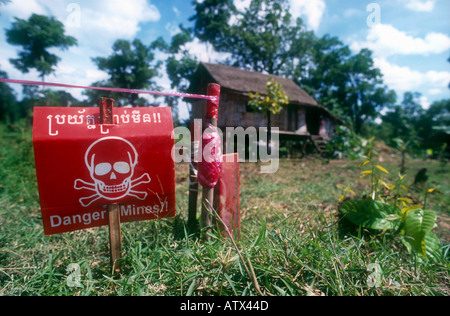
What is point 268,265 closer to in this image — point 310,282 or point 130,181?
point 310,282

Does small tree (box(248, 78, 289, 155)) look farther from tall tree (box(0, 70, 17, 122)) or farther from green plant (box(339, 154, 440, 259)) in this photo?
tall tree (box(0, 70, 17, 122))

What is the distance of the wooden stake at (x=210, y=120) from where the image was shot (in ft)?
4.94

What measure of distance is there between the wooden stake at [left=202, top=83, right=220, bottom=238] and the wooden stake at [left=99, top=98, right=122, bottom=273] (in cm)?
57

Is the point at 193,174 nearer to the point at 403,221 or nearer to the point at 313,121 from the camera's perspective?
the point at 403,221

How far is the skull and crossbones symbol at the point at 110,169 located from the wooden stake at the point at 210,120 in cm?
49

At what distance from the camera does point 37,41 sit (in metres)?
24.8

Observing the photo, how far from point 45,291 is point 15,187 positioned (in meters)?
2.69

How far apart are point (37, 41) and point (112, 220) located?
3407cm

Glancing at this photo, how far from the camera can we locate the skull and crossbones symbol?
1254mm

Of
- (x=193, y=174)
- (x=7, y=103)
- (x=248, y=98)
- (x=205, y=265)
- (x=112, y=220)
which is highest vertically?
(x=7, y=103)

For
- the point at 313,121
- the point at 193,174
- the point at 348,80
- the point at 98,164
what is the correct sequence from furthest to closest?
the point at 348,80 < the point at 313,121 < the point at 193,174 < the point at 98,164

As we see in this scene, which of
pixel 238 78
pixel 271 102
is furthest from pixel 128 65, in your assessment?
pixel 271 102

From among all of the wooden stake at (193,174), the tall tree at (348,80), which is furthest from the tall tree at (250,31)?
the wooden stake at (193,174)
